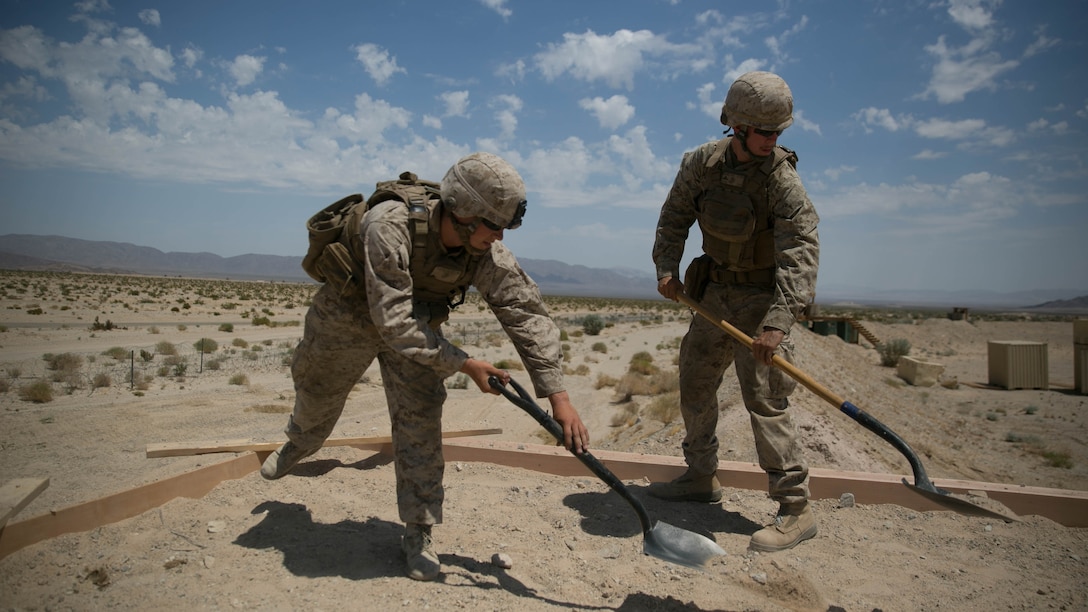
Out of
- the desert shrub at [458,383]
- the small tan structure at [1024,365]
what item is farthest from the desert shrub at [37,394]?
the small tan structure at [1024,365]

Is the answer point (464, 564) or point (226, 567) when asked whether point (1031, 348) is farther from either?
point (226, 567)

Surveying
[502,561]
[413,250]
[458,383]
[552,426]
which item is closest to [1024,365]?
[458,383]

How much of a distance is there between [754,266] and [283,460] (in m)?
2.78

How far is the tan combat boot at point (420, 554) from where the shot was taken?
107 inches

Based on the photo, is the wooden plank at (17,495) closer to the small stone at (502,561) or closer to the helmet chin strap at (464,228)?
the small stone at (502,561)

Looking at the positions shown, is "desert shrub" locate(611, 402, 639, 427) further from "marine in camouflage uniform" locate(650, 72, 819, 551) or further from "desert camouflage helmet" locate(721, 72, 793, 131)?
"desert camouflage helmet" locate(721, 72, 793, 131)

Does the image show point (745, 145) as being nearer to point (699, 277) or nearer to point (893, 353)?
point (699, 277)

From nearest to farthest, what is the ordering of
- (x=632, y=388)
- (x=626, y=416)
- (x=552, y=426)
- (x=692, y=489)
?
(x=552, y=426) < (x=692, y=489) < (x=626, y=416) < (x=632, y=388)

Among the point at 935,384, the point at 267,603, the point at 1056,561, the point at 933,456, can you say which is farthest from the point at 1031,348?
the point at 267,603

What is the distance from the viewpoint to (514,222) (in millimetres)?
2654

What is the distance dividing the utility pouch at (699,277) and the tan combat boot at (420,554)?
1.89m

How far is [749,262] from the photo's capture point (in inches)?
133

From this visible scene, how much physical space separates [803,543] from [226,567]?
2737mm

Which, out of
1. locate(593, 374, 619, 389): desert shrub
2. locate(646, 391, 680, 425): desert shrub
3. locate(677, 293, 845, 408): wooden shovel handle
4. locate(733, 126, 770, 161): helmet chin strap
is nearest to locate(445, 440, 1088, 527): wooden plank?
locate(677, 293, 845, 408): wooden shovel handle
